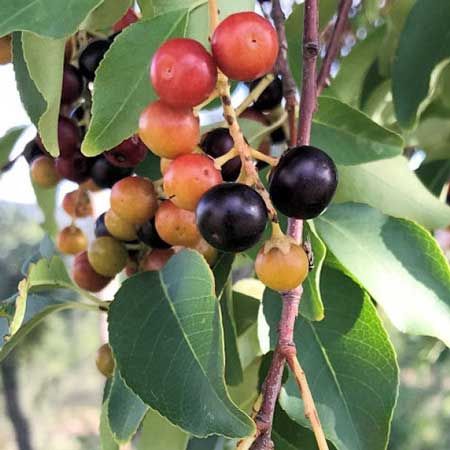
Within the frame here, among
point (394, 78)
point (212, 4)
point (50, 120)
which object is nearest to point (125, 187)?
point (50, 120)

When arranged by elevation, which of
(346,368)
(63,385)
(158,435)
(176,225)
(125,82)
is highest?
(125,82)

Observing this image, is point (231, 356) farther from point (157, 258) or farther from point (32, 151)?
point (32, 151)

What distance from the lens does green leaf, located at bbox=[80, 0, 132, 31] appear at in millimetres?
636

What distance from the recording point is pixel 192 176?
50 cm

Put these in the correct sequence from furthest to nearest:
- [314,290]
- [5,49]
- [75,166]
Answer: [75,166] → [5,49] → [314,290]

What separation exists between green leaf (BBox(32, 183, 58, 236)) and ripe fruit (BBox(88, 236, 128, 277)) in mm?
221

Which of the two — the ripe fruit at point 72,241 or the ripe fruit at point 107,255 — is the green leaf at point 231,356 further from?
the ripe fruit at point 72,241

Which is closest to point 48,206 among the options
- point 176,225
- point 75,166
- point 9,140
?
point 9,140

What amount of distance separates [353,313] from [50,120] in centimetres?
30

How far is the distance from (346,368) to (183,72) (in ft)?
0.98

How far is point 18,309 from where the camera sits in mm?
607

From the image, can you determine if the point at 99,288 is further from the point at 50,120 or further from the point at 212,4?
the point at 212,4

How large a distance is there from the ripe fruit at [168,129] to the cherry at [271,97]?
0.85ft

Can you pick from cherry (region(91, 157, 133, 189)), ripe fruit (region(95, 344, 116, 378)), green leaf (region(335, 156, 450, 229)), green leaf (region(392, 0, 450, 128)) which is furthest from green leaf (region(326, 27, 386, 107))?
ripe fruit (region(95, 344, 116, 378))
